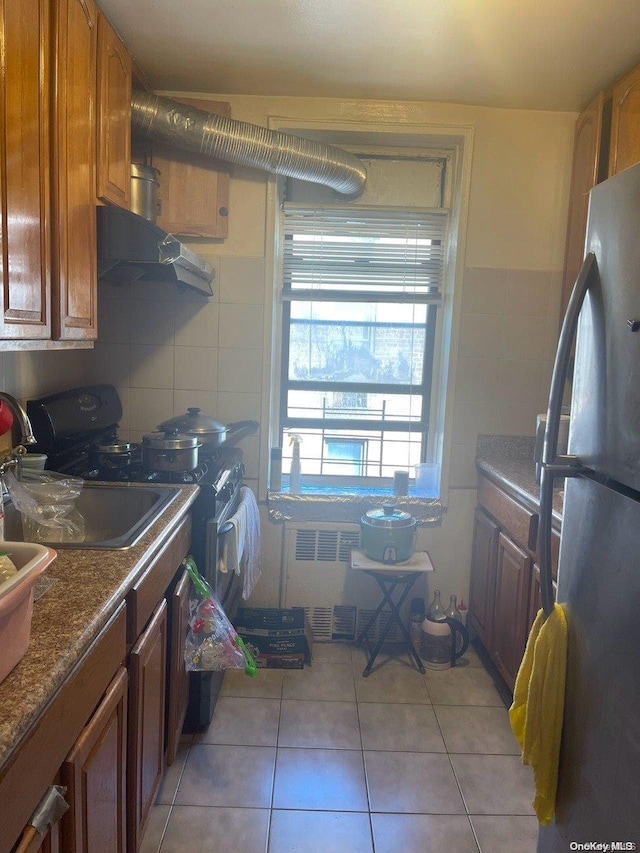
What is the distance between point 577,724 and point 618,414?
0.58m

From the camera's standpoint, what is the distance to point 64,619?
1102 millimetres

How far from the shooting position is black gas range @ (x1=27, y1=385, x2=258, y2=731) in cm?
210

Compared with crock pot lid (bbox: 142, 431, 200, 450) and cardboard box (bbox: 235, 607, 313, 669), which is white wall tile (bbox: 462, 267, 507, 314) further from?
cardboard box (bbox: 235, 607, 313, 669)

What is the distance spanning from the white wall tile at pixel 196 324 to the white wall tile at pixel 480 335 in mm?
1134

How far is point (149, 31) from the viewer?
216cm

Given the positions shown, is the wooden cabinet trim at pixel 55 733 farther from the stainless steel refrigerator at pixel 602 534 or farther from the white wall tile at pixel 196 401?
the white wall tile at pixel 196 401

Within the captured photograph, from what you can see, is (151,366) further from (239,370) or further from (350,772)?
(350,772)

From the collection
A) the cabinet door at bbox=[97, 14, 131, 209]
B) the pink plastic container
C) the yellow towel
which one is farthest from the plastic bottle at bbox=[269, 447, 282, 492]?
the pink plastic container

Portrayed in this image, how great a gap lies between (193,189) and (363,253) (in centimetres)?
82

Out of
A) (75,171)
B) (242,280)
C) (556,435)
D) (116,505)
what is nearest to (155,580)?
(116,505)

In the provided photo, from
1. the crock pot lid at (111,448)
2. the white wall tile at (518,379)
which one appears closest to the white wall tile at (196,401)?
the crock pot lid at (111,448)

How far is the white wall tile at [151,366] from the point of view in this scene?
2.85 m

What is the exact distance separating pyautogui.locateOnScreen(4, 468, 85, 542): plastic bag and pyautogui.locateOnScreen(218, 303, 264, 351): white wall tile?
4.14 ft

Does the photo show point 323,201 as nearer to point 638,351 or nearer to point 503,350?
point 503,350
